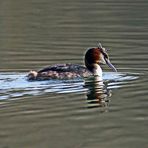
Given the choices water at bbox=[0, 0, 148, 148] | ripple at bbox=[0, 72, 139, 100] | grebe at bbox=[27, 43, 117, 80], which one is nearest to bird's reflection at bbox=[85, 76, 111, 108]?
water at bbox=[0, 0, 148, 148]

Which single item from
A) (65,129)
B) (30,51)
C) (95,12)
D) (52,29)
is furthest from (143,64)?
(95,12)

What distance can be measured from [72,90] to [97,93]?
463mm

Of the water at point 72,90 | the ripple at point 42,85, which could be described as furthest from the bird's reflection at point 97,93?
the ripple at point 42,85

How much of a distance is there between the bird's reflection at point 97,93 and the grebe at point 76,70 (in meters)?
0.26

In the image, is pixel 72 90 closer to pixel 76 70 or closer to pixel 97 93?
pixel 97 93

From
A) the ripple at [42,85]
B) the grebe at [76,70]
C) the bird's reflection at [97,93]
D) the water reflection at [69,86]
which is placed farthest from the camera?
the grebe at [76,70]

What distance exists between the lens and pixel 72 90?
15477mm

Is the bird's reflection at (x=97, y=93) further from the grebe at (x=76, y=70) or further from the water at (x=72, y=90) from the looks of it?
the grebe at (x=76, y=70)

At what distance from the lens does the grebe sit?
16.5 meters

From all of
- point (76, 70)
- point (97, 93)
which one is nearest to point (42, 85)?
point (97, 93)

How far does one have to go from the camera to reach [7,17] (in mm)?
30984

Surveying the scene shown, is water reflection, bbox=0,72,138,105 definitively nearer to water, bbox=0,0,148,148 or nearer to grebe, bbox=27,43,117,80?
water, bbox=0,0,148,148

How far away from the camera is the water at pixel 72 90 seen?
39.0ft

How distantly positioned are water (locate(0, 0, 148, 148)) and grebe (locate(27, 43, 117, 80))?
20cm
